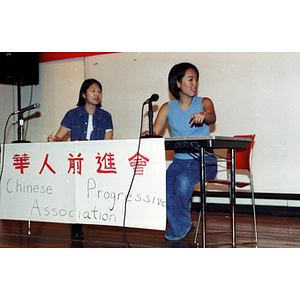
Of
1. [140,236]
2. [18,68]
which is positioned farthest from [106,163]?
[18,68]

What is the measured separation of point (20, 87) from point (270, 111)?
3681 mm

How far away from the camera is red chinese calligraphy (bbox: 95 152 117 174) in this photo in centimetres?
245

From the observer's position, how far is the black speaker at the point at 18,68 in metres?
4.97

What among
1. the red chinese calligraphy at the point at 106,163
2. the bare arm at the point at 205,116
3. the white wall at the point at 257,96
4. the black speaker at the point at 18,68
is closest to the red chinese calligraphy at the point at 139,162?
the red chinese calligraphy at the point at 106,163

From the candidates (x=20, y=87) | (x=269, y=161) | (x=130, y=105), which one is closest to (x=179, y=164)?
(x=269, y=161)

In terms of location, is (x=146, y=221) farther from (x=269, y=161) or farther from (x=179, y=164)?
(x=269, y=161)

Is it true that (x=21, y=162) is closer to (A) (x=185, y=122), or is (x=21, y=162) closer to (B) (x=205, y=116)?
(A) (x=185, y=122)

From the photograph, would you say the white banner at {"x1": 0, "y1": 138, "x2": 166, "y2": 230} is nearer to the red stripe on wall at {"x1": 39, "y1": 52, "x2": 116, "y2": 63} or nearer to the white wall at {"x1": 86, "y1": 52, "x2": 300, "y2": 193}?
the white wall at {"x1": 86, "y1": 52, "x2": 300, "y2": 193}

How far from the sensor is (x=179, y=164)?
280 cm

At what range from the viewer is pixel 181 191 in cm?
261

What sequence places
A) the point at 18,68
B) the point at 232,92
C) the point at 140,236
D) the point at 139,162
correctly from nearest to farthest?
the point at 139,162
the point at 140,236
the point at 232,92
the point at 18,68

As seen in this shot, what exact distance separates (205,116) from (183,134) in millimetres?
434

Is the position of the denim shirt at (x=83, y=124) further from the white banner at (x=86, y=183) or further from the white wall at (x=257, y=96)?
the white wall at (x=257, y=96)

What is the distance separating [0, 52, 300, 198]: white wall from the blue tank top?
170cm
